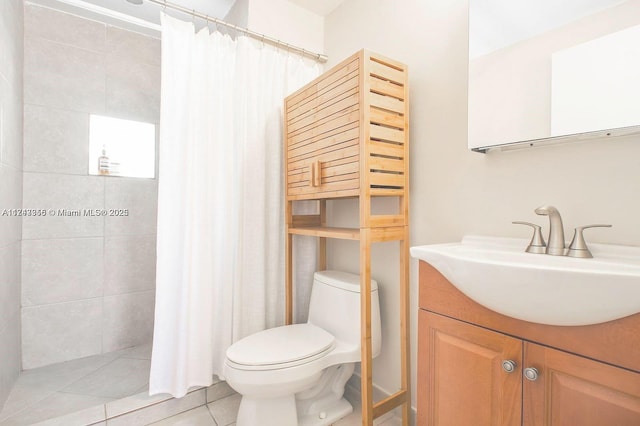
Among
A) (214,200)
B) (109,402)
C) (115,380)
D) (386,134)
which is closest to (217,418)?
(109,402)

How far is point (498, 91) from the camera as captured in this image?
1.15 m

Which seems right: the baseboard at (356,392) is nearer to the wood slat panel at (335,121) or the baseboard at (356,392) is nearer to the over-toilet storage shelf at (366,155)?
the over-toilet storage shelf at (366,155)

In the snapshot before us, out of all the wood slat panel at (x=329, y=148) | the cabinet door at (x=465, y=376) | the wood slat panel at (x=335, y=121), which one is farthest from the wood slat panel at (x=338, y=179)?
the cabinet door at (x=465, y=376)

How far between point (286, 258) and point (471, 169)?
3.61 ft

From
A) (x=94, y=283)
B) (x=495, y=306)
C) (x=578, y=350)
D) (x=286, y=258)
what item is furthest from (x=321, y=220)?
(x=94, y=283)

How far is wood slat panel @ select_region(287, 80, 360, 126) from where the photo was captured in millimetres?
1372

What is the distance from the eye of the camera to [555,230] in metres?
0.96

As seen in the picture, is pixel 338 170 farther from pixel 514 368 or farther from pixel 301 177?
pixel 514 368

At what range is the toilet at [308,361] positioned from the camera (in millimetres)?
1278

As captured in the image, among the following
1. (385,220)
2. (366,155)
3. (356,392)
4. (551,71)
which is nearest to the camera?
(551,71)

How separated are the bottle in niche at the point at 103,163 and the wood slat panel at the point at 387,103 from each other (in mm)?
1964

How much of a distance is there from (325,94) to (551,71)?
89cm

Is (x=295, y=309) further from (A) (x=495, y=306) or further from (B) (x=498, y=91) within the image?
(B) (x=498, y=91)

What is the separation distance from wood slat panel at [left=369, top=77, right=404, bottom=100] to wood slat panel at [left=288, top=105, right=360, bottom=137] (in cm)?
12
